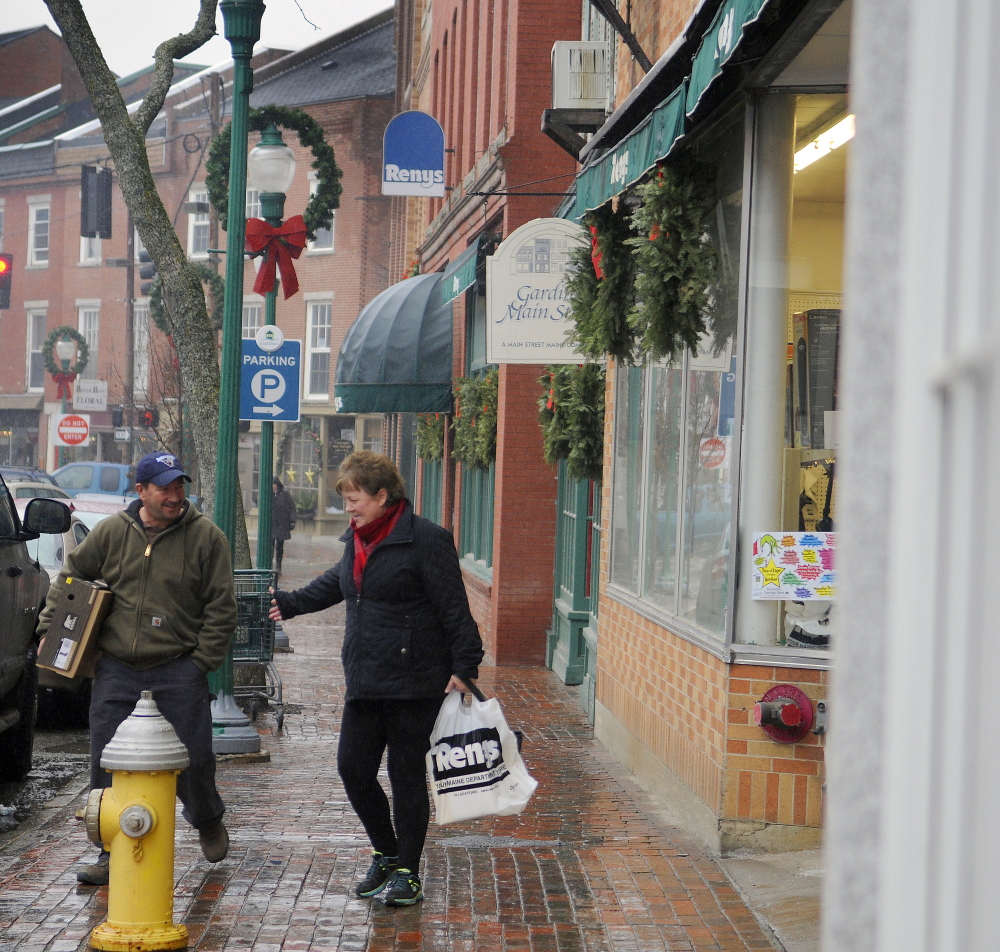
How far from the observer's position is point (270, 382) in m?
12.0

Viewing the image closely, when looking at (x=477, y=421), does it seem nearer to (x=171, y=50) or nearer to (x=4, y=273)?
(x=171, y=50)

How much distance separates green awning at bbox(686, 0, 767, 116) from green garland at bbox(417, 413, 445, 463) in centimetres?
1391

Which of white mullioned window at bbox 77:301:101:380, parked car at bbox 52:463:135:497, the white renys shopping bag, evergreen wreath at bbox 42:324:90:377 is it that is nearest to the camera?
the white renys shopping bag

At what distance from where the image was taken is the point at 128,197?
12039 millimetres

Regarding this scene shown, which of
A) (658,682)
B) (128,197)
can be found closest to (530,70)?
(128,197)

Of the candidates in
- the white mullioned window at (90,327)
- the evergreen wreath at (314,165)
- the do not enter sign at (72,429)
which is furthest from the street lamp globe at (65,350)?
the evergreen wreath at (314,165)

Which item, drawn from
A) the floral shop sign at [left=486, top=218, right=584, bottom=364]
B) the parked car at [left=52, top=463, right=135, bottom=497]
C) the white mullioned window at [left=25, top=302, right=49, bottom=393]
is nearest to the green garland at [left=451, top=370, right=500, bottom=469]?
the floral shop sign at [left=486, top=218, right=584, bottom=364]

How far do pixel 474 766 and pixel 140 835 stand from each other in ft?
4.33

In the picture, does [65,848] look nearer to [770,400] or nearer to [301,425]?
[770,400]

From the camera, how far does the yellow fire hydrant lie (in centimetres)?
499

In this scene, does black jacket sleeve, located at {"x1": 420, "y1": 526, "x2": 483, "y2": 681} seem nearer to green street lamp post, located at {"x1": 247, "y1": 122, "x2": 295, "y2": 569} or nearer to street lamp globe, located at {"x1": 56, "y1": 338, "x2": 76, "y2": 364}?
green street lamp post, located at {"x1": 247, "y1": 122, "x2": 295, "y2": 569}

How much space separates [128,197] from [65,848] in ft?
22.8

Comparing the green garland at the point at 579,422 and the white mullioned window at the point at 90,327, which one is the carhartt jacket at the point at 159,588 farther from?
the white mullioned window at the point at 90,327

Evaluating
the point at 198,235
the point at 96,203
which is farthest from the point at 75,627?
the point at 198,235
